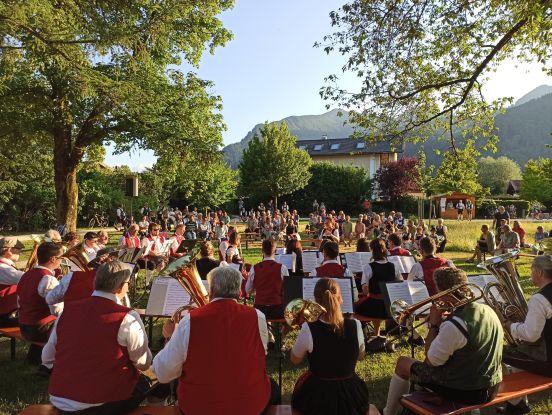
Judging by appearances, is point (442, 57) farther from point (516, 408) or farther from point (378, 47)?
point (516, 408)

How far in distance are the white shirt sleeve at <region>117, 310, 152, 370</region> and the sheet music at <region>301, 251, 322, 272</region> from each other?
4.99 meters

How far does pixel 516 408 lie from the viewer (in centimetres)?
416

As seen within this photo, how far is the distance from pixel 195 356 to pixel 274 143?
36805 mm

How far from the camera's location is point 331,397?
312 cm

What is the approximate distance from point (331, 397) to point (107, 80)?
901cm

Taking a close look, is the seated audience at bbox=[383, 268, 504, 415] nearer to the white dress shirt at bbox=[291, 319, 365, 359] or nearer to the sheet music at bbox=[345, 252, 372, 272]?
the white dress shirt at bbox=[291, 319, 365, 359]

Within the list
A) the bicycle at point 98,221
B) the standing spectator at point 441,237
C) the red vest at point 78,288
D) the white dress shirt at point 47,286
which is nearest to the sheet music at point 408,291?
the red vest at point 78,288

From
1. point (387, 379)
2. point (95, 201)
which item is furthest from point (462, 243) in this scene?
point (95, 201)

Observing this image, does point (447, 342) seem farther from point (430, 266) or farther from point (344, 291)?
point (430, 266)

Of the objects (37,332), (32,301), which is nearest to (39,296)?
(32,301)

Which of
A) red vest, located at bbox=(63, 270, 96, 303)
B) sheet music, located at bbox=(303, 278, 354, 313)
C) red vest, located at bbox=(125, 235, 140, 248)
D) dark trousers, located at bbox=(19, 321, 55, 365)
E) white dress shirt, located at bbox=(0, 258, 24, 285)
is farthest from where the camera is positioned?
red vest, located at bbox=(125, 235, 140, 248)

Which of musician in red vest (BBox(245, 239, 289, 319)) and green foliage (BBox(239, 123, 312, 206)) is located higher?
green foliage (BBox(239, 123, 312, 206))

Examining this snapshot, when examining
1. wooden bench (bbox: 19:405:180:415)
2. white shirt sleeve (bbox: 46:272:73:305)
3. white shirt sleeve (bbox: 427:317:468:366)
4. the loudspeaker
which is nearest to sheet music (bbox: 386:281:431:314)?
white shirt sleeve (bbox: 427:317:468:366)

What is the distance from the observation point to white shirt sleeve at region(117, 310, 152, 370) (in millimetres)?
2947
